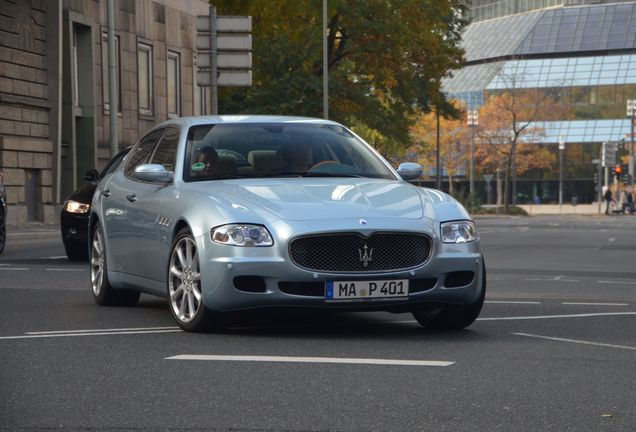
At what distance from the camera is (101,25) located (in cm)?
4031

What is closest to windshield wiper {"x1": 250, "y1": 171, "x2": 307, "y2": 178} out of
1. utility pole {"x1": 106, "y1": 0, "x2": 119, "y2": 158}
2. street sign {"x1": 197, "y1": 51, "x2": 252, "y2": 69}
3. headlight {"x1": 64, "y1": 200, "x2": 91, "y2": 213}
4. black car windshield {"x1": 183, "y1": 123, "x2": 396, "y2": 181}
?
black car windshield {"x1": 183, "y1": 123, "x2": 396, "y2": 181}

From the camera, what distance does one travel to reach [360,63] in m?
53.1

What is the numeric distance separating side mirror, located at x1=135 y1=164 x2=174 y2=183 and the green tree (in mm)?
36308

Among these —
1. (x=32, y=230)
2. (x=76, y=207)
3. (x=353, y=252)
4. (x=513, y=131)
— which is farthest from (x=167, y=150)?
(x=513, y=131)

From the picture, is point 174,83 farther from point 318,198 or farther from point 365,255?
point 365,255

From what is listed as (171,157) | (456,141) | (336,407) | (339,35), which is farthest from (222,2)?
(456,141)

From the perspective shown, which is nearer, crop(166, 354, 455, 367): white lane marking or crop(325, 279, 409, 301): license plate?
crop(166, 354, 455, 367): white lane marking

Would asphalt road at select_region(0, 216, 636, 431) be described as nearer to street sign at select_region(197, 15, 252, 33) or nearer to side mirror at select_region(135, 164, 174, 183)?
side mirror at select_region(135, 164, 174, 183)

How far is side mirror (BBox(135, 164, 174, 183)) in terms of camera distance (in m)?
10.6

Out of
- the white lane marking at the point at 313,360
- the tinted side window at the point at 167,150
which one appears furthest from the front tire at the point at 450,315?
the tinted side window at the point at 167,150

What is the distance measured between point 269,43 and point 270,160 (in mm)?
39559

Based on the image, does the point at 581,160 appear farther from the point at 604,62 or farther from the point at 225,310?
the point at 225,310

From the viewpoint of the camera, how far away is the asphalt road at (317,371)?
6148 millimetres

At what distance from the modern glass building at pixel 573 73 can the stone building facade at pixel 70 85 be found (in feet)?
231
